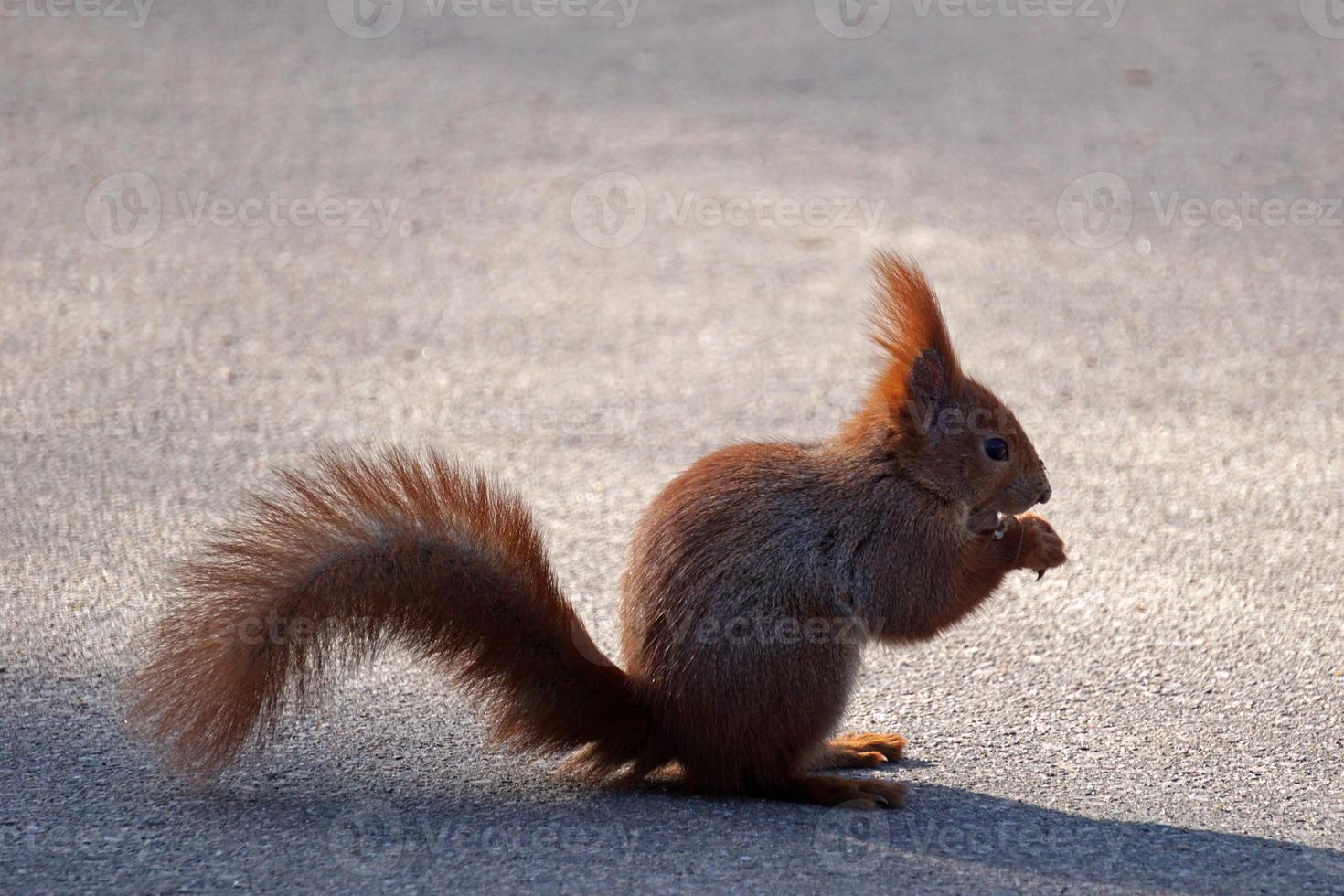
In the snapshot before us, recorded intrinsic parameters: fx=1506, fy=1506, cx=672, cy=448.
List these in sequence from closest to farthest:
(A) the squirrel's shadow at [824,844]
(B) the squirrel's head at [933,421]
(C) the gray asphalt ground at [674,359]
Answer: (A) the squirrel's shadow at [824,844] < (C) the gray asphalt ground at [674,359] < (B) the squirrel's head at [933,421]

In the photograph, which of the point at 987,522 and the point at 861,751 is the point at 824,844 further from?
the point at 987,522

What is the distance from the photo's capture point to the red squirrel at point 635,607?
6.97 ft

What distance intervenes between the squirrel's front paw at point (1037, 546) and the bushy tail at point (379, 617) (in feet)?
2.25

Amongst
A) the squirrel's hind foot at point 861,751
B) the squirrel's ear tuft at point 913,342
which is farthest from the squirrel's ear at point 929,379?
the squirrel's hind foot at point 861,751

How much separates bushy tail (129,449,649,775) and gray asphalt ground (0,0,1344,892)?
0.15 meters

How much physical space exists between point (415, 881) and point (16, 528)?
183cm

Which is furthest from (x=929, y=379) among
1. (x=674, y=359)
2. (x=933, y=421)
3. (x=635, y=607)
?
(x=674, y=359)

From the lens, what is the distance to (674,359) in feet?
15.1

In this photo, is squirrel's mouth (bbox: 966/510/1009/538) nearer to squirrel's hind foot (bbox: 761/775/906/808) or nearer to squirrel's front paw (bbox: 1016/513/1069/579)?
squirrel's front paw (bbox: 1016/513/1069/579)

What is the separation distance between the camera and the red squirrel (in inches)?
83.6

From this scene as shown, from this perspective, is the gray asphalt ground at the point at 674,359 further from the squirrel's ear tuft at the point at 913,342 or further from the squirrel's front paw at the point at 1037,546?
the squirrel's ear tuft at the point at 913,342

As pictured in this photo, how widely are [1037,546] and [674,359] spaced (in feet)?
7.42

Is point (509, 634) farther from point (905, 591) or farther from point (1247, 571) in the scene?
point (1247, 571)

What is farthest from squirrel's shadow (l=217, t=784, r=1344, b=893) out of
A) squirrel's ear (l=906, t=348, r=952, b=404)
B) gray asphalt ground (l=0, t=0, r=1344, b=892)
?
squirrel's ear (l=906, t=348, r=952, b=404)
